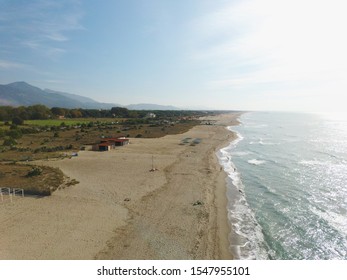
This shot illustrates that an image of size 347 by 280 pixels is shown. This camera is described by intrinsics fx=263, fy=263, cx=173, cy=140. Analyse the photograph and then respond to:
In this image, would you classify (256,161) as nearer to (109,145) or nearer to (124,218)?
(109,145)

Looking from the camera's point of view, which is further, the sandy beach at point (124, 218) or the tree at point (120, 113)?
the tree at point (120, 113)

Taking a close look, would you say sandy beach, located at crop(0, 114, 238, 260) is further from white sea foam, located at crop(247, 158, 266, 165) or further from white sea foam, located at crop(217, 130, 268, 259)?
white sea foam, located at crop(247, 158, 266, 165)

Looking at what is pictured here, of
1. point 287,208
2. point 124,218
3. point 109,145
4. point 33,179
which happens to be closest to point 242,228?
point 287,208

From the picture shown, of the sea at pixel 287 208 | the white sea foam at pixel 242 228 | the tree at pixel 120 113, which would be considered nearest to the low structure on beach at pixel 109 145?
the sea at pixel 287 208

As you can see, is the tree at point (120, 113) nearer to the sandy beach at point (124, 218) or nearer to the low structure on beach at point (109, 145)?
the low structure on beach at point (109, 145)

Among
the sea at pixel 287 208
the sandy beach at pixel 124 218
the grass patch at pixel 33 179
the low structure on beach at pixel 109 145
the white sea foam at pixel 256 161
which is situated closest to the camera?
the sandy beach at pixel 124 218

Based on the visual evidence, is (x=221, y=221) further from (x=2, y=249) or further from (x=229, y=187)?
(x=2, y=249)

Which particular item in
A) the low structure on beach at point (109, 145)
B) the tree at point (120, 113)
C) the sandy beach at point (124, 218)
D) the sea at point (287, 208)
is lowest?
the sea at point (287, 208)

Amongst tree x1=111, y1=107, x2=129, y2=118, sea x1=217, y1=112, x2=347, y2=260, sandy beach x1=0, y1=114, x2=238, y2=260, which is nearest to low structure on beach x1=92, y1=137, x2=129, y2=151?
sandy beach x1=0, y1=114, x2=238, y2=260

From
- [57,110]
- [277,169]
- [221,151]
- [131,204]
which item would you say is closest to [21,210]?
[131,204]
